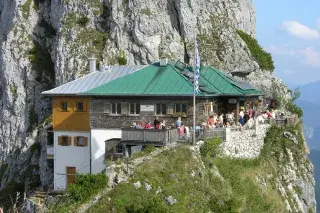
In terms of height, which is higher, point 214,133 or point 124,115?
point 124,115

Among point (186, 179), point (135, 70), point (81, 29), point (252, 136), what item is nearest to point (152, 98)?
point (135, 70)

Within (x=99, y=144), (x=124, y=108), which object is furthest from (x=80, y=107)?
(x=124, y=108)

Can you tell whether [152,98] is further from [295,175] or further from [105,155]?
[295,175]

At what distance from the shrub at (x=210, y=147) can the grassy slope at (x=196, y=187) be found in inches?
8.0

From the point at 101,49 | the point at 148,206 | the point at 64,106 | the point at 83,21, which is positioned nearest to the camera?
the point at 148,206

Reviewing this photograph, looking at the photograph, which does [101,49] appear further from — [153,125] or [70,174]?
[153,125]

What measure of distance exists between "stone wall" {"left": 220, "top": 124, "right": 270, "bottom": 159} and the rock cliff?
1610 cm

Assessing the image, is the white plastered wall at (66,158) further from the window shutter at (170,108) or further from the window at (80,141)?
the window shutter at (170,108)

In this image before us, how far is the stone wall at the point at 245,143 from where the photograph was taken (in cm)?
3700

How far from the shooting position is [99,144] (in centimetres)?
4244

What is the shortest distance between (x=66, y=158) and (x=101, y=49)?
63.0 feet

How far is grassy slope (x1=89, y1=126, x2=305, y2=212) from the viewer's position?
1124 inches

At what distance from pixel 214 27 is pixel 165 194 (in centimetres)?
3532

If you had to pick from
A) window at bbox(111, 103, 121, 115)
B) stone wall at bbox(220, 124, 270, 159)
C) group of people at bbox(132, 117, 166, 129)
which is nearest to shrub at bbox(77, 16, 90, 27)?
window at bbox(111, 103, 121, 115)
